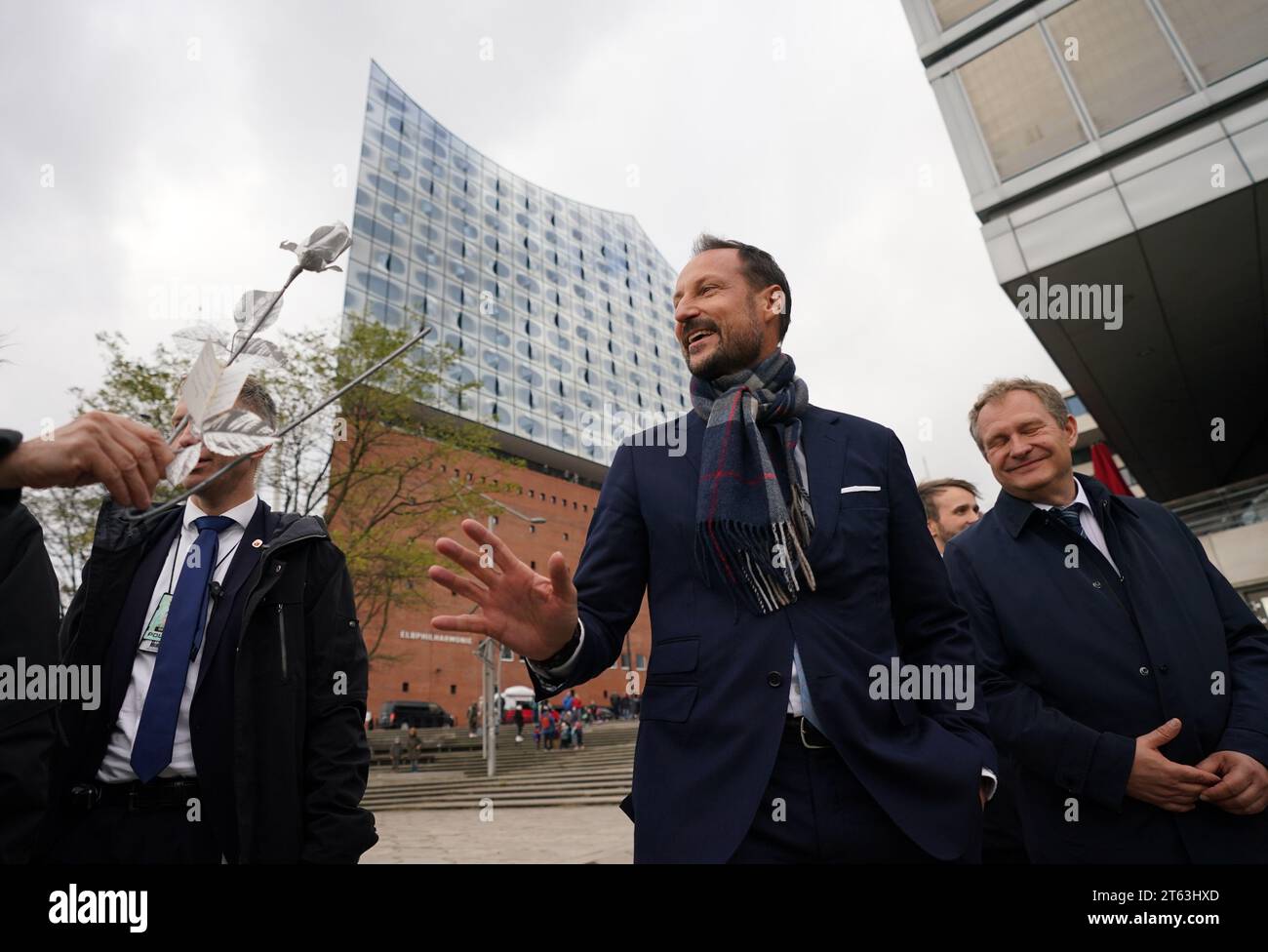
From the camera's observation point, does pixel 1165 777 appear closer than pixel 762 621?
No

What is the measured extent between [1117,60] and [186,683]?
15.3 m

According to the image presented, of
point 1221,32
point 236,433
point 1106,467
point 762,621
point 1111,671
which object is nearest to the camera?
point 236,433

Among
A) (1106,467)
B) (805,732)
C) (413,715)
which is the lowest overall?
(805,732)

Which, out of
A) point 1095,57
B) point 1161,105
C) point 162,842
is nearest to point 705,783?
point 162,842

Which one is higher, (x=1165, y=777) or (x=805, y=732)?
(x=805, y=732)

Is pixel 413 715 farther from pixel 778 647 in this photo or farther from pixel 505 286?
pixel 778 647

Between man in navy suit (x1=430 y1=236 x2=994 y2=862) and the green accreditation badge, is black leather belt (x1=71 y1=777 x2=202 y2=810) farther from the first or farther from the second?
man in navy suit (x1=430 y1=236 x2=994 y2=862)

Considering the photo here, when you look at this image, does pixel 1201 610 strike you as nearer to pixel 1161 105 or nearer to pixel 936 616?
pixel 936 616

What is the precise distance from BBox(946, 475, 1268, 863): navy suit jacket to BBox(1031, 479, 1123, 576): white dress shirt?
22 millimetres

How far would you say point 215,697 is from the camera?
2219 millimetres

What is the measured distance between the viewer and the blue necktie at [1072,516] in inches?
109

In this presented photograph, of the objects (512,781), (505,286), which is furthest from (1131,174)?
(505,286)
